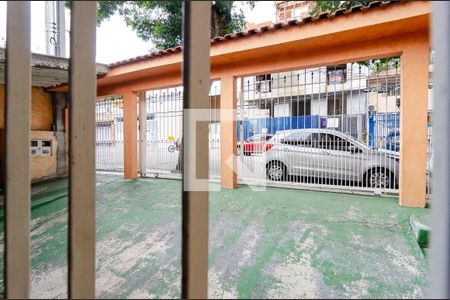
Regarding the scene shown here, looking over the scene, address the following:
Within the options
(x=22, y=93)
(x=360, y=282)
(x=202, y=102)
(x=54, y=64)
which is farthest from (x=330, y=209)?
(x=54, y=64)

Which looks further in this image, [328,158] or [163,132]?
[163,132]

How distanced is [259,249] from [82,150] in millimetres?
2220

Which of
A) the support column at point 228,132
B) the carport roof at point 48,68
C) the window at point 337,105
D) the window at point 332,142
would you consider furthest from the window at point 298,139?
the carport roof at point 48,68

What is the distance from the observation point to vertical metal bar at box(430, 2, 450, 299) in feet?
2.64

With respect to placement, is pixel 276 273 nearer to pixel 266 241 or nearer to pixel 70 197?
pixel 266 241

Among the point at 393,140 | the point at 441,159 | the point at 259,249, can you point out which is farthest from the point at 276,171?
the point at 441,159

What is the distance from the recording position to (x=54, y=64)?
447cm

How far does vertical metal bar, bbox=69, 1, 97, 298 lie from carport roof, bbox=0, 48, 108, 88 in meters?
3.57

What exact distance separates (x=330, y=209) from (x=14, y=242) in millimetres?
4084

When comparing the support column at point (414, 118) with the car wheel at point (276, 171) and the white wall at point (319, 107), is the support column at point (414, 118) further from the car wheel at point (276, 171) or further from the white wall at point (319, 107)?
the car wheel at point (276, 171)

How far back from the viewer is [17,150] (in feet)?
3.36

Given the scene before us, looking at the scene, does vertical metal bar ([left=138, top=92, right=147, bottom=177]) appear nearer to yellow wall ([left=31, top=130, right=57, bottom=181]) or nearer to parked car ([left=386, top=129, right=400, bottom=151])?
yellow wall ([left=31, top=130, right=57, bottom=181])

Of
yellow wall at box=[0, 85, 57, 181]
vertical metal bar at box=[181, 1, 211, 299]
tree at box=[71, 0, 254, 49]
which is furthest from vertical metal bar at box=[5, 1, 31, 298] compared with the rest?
yellow wall at box=[0, 85, 57, 181]

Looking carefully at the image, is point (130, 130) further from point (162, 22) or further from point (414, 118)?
point (414, 118)
